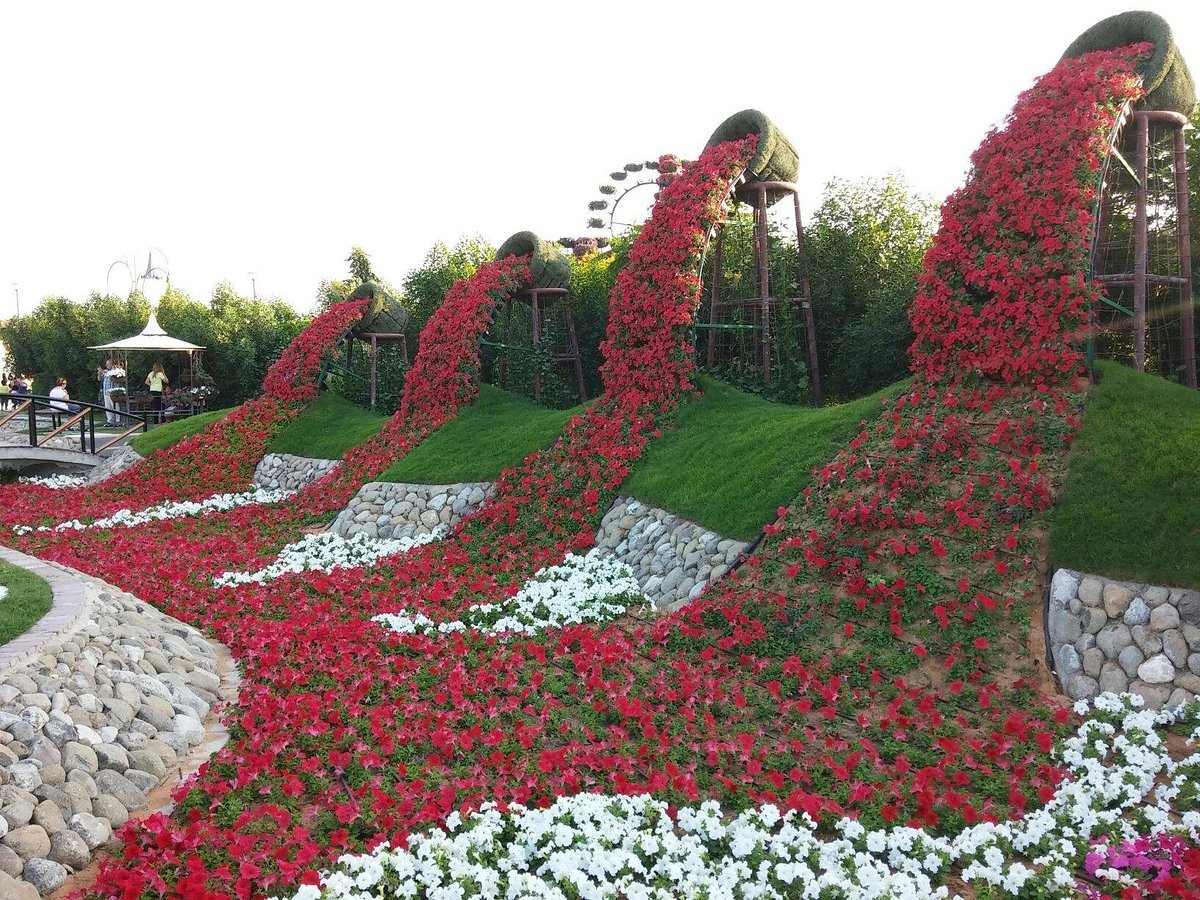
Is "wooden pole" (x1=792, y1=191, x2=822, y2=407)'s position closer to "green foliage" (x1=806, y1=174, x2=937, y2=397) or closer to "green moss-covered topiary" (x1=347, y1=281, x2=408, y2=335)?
"green foliage" (x1=806, y1=174, x2=937, y2=397)

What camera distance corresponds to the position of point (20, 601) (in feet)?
22.0

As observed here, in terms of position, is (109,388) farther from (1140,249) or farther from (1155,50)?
(1155,50)

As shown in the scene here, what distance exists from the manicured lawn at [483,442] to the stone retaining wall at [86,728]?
5.88 m

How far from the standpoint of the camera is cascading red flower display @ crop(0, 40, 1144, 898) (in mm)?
4695

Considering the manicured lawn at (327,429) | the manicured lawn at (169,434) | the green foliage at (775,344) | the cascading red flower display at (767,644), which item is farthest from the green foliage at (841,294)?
the manicured lawn at (169,434)

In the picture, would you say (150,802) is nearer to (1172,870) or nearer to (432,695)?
(432,695)

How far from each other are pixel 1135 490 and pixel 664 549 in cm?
419

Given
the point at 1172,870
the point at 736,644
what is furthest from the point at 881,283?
the point at 1172,870

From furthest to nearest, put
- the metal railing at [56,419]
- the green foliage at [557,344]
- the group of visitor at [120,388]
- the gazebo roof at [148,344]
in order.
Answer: the group of visitor at [120,388], the gazebo roof at [148,344], the metal railing at [56,419], the green foliage at [557,344]

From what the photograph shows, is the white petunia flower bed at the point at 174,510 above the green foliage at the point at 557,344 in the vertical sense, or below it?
below

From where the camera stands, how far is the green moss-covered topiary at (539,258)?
16.8m

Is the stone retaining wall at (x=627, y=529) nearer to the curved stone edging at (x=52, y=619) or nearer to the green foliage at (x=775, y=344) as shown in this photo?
the green foliage at (x=775, y=344)

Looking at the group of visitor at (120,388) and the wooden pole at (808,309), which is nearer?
the wooden pole at (808,309)

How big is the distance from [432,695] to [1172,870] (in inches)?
170
